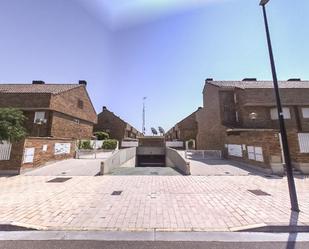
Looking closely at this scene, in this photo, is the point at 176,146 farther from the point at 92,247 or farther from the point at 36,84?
the point at 92,247

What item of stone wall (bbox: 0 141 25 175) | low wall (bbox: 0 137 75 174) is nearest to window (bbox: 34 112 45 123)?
low wall (bbox: 0 137 75 174)

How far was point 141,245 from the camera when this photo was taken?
3.53 m

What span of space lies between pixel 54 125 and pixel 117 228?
1918 cm

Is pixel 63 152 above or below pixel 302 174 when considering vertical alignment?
above

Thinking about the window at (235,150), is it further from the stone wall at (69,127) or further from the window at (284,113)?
the stone wall at (69,127)

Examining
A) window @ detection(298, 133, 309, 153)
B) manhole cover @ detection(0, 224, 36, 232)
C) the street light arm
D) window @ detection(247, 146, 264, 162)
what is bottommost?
manhole cover @ detection(0, 224, 36, 232)

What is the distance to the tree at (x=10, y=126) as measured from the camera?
31.4ft

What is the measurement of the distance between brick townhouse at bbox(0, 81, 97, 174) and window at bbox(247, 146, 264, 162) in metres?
15.4

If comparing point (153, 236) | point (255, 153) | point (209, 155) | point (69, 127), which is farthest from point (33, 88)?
point (255, 153)

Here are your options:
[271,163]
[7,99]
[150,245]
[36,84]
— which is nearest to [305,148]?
[271,163]

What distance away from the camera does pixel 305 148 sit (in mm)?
10781

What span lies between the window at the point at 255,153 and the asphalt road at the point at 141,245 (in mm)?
8786

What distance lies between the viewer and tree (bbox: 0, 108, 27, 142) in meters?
9.59

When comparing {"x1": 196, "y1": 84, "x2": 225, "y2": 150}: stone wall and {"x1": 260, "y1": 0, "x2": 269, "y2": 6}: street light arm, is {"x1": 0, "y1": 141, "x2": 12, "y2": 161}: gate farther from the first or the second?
{"x1": 196, "y1": 84, "x2": 225, "y2": 150}: stone wall
